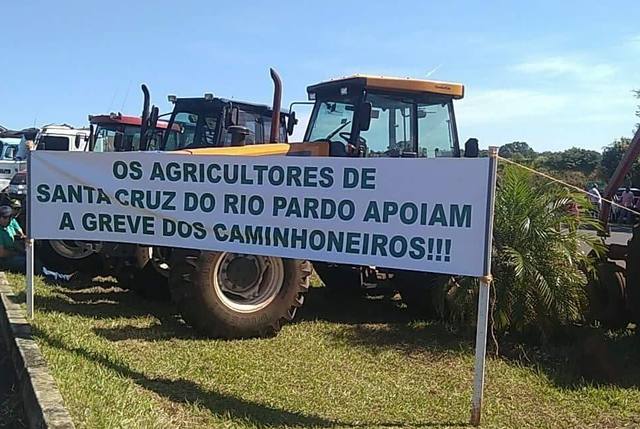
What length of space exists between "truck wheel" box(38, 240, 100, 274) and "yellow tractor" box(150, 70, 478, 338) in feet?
8.77

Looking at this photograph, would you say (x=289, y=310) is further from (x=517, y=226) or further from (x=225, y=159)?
(x=517, y=226)

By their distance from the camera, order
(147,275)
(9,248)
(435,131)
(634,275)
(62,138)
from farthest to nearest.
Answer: (62,138) < (9,248) < (147,275) < (435,131) < (634,275)

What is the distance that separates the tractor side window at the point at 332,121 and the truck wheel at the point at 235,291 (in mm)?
1634

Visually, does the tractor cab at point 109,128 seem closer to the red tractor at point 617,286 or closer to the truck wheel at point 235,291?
the truck wheel at point 235,291

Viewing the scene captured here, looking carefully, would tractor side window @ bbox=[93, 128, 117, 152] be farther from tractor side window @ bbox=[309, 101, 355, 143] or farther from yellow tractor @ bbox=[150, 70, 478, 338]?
tractor side window @ bbox=[309, 101, 355, 143]

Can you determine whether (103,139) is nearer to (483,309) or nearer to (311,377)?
(311,377)

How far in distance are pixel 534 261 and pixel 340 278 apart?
9.30 ft

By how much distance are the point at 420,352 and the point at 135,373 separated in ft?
8.10

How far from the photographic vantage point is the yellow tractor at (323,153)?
22.3 feet

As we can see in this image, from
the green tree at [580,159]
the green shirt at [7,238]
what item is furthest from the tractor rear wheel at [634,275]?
the green tree at [580,159]

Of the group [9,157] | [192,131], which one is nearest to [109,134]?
[192,131]

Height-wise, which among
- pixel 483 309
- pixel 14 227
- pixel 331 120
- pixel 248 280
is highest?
pixel 331 120

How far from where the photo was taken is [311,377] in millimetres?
5809

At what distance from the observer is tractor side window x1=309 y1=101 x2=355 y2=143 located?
810cm
